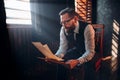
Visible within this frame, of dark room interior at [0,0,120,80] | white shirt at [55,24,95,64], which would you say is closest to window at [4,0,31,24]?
dark room interior at [0,0,120,80]

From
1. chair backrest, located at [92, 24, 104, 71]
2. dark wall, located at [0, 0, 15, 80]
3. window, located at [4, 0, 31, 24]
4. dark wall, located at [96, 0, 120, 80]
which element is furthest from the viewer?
dark wall, located at [96, 0, 120, 80]

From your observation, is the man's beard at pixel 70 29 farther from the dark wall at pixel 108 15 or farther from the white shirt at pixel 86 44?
the dark wall at pixel 108 15

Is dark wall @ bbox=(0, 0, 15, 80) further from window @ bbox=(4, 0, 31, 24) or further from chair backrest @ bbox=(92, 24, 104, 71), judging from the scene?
chair backrest @ bbox=(92, 24, 104, 71)

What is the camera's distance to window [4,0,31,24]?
3.87 feet

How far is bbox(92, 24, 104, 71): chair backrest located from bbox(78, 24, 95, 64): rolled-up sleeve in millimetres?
66

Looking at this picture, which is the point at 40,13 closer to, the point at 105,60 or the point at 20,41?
the point at 20,41

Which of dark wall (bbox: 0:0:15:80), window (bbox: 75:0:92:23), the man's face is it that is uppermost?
window (bbox: 75:0:92:23)

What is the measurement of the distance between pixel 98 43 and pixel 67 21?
0.37 meters

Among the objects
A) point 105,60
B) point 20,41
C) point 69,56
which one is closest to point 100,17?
point 105,60

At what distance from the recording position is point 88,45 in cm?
123

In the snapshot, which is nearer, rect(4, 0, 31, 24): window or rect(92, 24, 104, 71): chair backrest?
rect(4, 0, 31, 24): window

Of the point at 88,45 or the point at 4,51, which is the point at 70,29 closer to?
the point at 88,45

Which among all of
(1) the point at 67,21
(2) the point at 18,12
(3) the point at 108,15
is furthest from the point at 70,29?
(3) the point at 108,15

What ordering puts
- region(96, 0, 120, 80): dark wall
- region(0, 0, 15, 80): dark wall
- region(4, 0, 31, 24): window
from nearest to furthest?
region(0, 0, 15, 80): dark wall < region(4, 0, 31, 24): window < region(96, 0, 120, 80): dark wall
